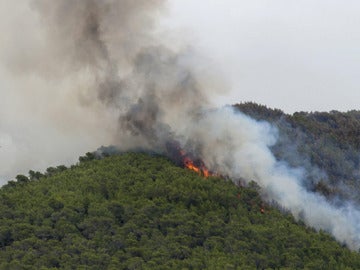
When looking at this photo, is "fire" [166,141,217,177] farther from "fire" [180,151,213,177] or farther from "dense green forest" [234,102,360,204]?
"dense green forest" [234,102,360,204]

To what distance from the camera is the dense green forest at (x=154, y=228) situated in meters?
111

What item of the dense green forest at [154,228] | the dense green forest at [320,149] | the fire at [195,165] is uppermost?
the dense green forest at [320,149]

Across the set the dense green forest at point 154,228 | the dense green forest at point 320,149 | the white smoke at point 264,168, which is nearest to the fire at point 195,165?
the white smoke at point 264,168

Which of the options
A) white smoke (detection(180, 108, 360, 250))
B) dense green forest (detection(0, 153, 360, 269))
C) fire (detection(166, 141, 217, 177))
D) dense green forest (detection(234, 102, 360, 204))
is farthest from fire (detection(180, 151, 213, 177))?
dense green forest (detection(234, 102, 360, 204))

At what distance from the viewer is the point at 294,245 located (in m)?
116

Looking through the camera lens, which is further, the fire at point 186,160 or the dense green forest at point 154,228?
the fire at point 186,160

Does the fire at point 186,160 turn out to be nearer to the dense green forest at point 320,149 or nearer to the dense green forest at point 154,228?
the dense green forest at point 154,228

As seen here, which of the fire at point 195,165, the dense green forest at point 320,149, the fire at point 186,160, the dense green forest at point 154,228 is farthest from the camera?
the fire at point 186,160

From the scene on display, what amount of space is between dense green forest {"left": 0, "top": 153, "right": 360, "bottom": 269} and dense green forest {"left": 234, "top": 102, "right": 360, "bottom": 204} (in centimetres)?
1441

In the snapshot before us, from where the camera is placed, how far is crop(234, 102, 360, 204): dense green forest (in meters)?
145

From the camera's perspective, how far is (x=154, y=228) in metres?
119

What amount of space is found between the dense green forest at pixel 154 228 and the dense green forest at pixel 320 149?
1441 centimetres

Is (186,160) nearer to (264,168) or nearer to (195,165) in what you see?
(195,165)

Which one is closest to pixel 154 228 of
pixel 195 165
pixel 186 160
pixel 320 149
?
pixel 195 165
